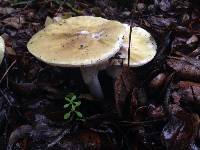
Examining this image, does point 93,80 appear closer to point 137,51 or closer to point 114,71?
point 114,71

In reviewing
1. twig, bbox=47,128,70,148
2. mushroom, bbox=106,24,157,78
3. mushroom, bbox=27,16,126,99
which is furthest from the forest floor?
mushroom, bbox=27,16,126,99

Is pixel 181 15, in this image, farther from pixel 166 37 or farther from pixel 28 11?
pixel 28 11

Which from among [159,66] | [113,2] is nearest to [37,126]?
[159,66]

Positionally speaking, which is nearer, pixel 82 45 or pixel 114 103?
pixel 82 45

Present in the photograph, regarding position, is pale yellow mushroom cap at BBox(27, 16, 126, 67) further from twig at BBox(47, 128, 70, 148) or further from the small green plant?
twig at BBox(47, 128, 70, 148)

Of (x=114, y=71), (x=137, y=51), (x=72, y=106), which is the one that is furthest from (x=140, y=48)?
(x=72, y=106)
